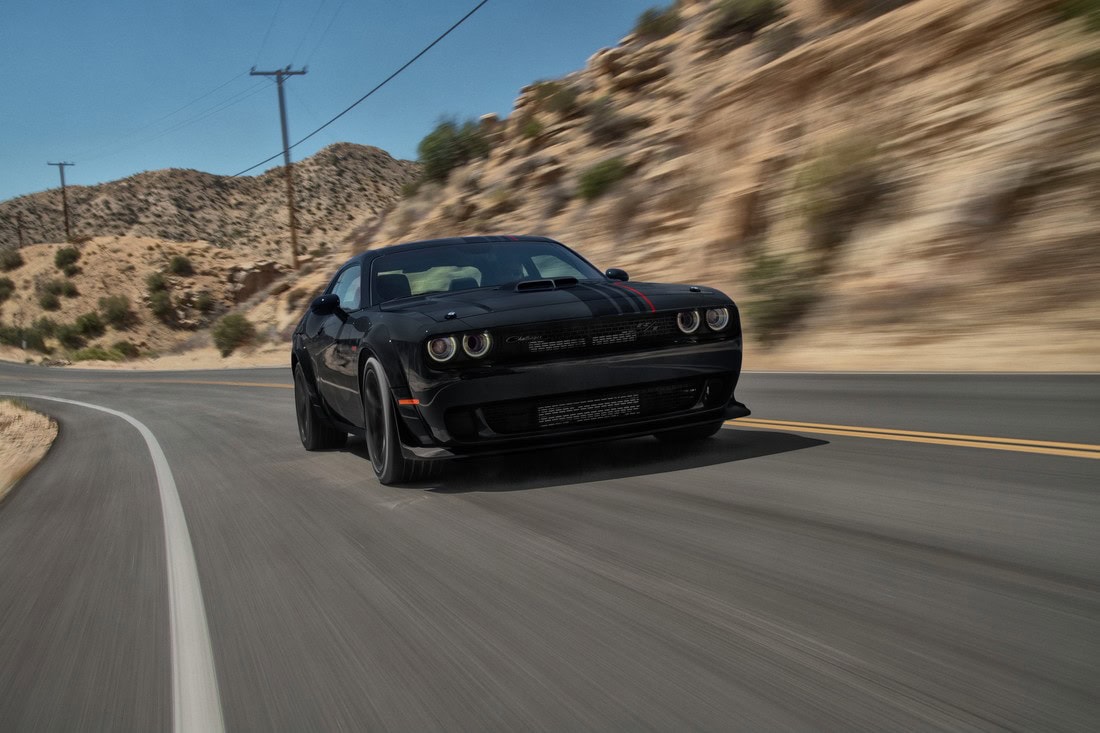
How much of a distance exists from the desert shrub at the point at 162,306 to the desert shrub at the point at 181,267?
6.96 ft

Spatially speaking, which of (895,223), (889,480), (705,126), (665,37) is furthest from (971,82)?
(665,37)

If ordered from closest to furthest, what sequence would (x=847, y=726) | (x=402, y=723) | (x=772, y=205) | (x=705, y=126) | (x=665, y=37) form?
(x=847, y=726) < (x=402, y=723) < (x=772, y=205) < (x=705, y=126) < (x=665, y=37)

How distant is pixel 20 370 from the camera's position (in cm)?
4331

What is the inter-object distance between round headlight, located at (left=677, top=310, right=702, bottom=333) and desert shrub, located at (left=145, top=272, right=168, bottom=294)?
6623 centimetres

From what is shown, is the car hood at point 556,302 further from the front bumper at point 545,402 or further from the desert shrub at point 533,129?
the desert shrub at point 533,129

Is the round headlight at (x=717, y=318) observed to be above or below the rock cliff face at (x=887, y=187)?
below

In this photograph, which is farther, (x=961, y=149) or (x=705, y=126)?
(x=705, y=126)

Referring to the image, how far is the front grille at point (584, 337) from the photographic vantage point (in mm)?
5168

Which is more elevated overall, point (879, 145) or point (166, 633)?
point (879, 145)

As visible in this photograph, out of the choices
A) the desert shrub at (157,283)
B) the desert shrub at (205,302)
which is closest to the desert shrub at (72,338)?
the desert shrub at (157,283)

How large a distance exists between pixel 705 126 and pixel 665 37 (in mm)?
9826

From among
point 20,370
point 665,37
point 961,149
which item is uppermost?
point 665,37

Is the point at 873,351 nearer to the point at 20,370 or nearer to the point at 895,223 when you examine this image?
→ the point at 895,223

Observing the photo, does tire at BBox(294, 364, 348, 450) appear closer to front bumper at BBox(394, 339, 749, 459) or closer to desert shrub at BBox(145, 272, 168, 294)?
front bumper at BBox(394, 339, 749, 459)
